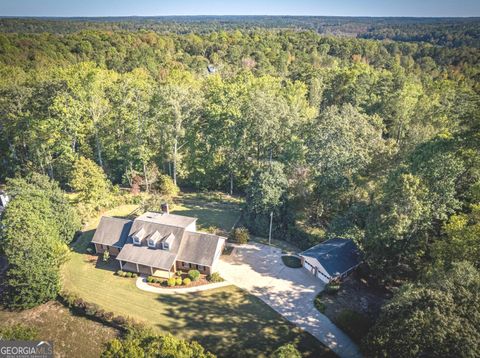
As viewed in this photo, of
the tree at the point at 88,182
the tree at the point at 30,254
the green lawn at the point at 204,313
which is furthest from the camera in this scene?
the tree at the point at 88,182

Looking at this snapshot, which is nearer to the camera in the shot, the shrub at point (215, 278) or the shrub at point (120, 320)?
the shrub at point (120, 320)

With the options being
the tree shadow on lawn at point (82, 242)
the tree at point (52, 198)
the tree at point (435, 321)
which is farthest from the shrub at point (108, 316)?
the tree at point (435, 321)

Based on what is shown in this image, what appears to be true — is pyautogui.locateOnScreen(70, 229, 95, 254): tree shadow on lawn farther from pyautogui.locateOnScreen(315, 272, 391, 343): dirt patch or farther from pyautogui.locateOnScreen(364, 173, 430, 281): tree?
pyautogui.locateOnScreen(364, 173, 430, 281): tree

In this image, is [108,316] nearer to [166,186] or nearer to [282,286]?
[282,286]

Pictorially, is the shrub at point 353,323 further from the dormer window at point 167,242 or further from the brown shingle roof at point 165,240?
the dormer window at point 167,242

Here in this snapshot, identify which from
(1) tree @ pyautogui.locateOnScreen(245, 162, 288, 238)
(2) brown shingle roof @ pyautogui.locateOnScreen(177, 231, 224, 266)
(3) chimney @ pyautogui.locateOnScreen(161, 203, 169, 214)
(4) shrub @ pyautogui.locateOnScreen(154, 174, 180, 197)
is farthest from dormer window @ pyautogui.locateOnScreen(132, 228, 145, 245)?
(4) shrub @ pyautogui.locateOnScreen(154, 174, 180, 197)

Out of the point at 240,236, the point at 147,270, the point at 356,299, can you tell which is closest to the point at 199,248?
the point at 147,270

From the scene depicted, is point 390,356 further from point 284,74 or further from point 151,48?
point 151,48
